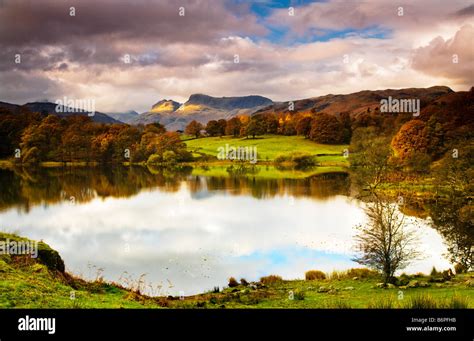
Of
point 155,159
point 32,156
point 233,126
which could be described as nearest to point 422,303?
point 32,156

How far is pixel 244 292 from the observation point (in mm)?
13938

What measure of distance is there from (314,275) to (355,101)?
10601 centimetres

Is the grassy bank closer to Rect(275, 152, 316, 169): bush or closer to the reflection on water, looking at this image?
the reflection on water

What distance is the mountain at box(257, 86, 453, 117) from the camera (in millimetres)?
95325

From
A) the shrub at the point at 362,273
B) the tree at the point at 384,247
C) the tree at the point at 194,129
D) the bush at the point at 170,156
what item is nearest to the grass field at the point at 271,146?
the tree at the point at 194,129

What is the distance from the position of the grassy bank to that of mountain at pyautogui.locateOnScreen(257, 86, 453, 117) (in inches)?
2884

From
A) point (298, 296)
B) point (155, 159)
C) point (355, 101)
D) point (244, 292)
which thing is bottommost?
point (244, 292)

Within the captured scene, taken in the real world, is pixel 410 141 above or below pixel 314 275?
above

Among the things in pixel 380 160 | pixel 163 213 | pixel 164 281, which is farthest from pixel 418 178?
pixel 164 281

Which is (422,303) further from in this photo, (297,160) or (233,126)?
(233,126)

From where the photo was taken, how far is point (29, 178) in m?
51.6

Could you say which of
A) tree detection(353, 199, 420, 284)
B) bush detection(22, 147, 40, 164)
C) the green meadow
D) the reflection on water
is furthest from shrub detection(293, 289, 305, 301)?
the green meadow

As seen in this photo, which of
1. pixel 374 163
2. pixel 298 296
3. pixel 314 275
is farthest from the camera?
pixel 374 163
